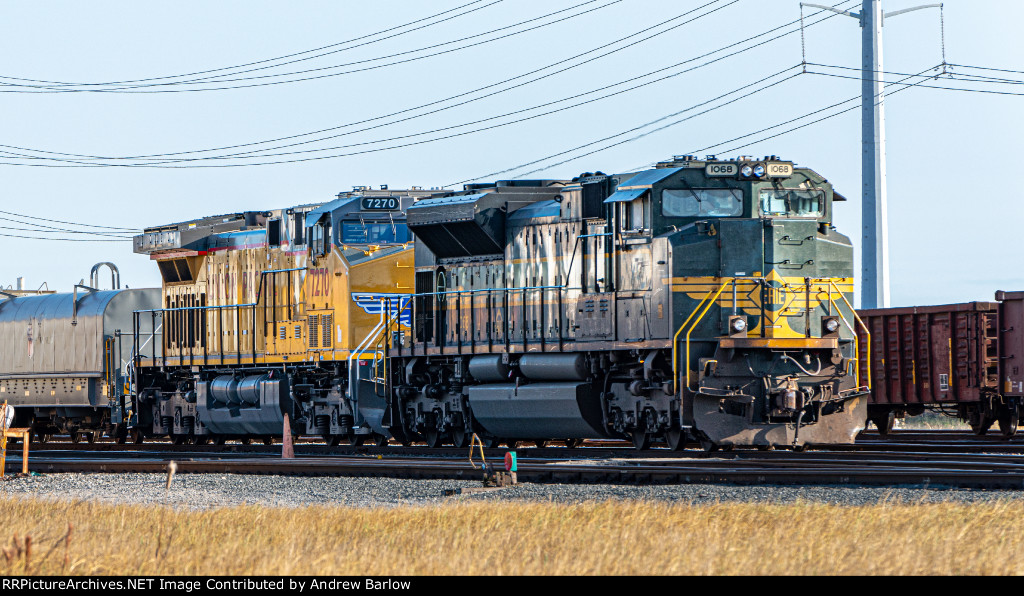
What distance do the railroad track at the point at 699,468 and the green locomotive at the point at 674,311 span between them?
83 cm

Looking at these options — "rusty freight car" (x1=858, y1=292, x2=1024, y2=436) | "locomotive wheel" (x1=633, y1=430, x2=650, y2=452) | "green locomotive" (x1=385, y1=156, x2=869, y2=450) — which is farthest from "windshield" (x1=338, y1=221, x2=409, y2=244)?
"rusty freight car" (x1=858, y1=292, x2=1024, y2=436)

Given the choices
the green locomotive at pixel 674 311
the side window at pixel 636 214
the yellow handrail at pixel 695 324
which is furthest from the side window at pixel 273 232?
the yellow handrail at pixel 695 324

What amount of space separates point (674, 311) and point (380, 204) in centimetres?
766

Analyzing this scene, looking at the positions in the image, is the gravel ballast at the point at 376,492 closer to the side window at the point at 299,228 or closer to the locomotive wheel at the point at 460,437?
the locomotive wheel at the point at 460,437

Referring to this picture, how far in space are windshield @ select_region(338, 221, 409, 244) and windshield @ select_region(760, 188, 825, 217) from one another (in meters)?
7.55

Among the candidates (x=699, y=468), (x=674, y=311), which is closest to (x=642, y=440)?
(x=674, y=311)

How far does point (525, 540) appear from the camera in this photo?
10.1 m

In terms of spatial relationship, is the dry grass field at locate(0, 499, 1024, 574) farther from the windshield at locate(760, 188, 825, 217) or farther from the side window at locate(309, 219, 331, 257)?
the side window at locate(309, 219, 331, 257)

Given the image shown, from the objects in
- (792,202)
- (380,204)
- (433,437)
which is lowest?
(433,437)

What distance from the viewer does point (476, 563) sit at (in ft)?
29.5

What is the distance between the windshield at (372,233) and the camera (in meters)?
24.2

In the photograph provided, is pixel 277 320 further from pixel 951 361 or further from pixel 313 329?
pixel 951 361

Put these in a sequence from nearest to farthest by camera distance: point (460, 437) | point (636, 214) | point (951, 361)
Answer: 1. point (636, 214)
2. point (460, 437)
3. point (951, 361)

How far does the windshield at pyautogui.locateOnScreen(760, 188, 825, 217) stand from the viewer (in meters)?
18.9
